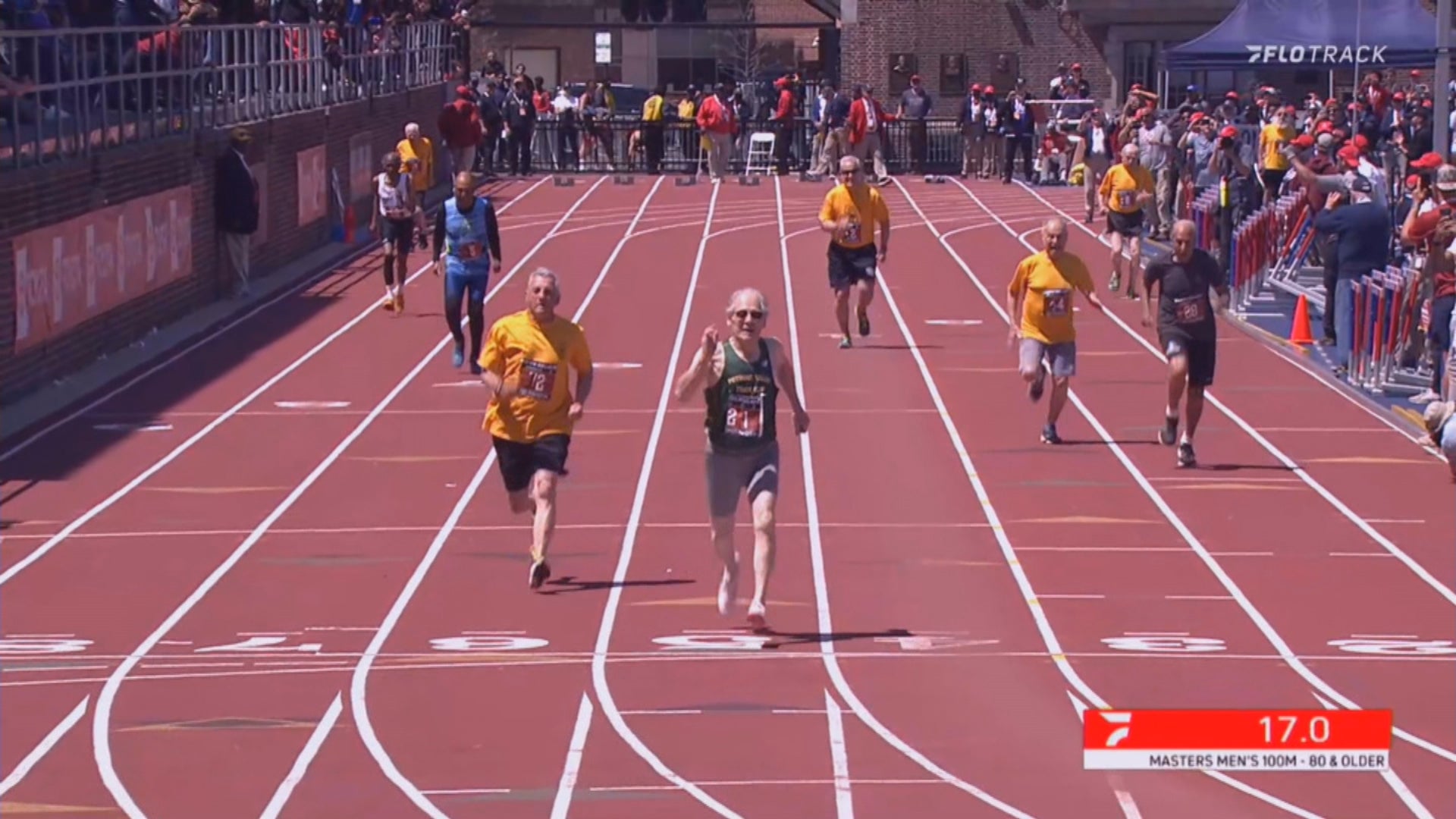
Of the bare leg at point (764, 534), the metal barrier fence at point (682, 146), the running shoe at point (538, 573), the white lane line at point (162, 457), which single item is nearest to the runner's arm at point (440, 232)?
the white lane line at point (162, 457)

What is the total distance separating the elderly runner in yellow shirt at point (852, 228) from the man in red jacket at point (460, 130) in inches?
652

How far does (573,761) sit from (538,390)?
11.4 ft

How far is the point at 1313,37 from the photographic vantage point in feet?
88.9

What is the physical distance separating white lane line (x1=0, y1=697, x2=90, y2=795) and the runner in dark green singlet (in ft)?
10.4

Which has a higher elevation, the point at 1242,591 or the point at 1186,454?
the point at 1186,454

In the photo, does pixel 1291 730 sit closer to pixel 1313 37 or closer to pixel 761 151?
pixel 1313 37

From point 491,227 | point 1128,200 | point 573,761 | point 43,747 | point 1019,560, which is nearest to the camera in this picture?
point 573,761

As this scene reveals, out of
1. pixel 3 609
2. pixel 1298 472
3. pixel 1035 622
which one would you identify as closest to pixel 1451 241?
pixel 1298 472

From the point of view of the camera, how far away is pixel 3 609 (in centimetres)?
1318

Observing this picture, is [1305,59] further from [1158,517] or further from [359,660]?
[359,660]

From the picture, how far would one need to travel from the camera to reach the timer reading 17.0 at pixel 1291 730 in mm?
8734

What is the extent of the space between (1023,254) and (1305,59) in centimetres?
622

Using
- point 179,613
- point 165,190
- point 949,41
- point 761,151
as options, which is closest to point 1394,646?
point 179,613

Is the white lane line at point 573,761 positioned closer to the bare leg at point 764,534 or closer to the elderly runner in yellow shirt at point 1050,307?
the bare leg at point 764,534
